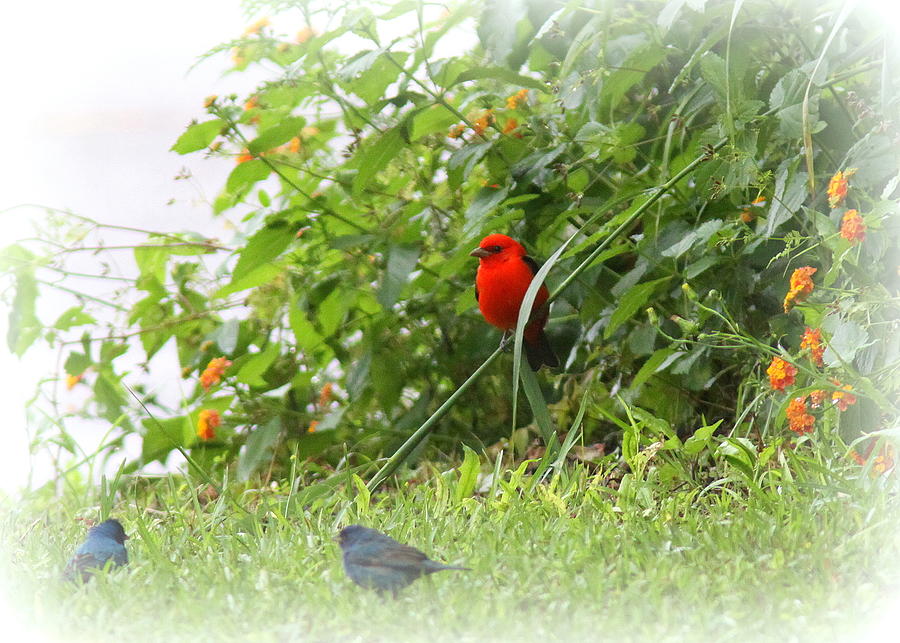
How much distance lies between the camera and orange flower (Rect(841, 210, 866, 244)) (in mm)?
1901

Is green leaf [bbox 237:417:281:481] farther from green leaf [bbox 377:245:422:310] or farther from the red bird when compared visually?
the red bird

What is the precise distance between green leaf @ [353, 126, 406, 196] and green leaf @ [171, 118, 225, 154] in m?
0.46

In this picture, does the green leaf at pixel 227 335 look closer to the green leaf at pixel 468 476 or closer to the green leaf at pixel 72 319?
the green leaf at pixel 72 319

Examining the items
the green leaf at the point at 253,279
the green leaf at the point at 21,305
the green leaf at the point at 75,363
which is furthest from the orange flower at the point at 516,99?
the green leaf at the point at 75,363

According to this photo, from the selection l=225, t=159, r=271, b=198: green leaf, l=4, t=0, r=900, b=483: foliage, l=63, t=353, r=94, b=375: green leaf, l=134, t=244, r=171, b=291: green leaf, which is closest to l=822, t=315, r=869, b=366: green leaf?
l=4, t=0, r=900, b=483: foliage

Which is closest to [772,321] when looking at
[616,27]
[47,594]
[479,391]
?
[616,27]

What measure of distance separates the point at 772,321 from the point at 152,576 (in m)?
1.69

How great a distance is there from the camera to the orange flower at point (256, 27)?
282cm

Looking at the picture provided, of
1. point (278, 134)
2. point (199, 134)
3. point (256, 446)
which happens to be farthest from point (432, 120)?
point (256, 446)

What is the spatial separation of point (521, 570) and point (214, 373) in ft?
5.38

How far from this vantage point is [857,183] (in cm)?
204

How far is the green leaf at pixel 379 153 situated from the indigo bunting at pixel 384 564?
120 centimetres

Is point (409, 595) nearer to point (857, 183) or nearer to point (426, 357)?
point (857, 183)

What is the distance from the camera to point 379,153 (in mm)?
2650
